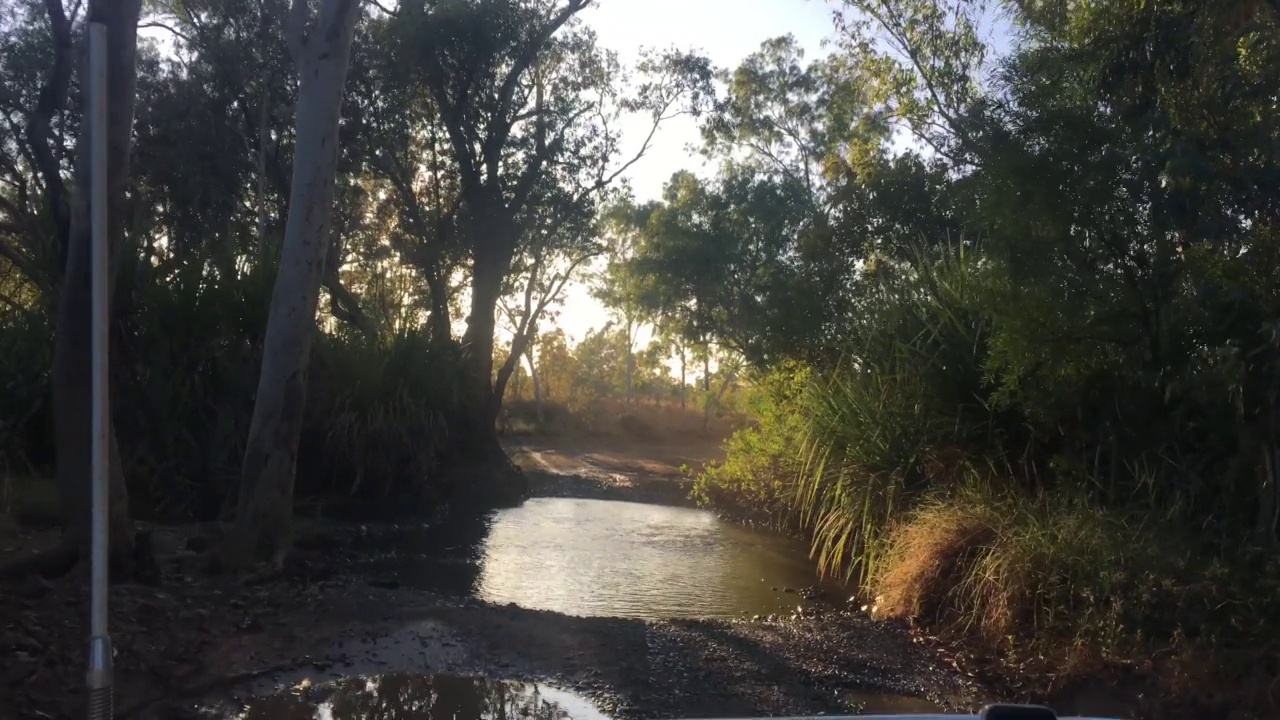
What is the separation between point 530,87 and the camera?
24.2 meters

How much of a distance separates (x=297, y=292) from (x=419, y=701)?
4.54 meters

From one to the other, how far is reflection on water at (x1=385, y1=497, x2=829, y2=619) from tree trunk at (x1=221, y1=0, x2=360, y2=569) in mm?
1874

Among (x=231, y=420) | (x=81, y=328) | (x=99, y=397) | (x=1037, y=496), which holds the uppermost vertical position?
(x=81, y=328)

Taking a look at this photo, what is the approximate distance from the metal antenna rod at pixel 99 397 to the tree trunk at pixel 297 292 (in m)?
5.25

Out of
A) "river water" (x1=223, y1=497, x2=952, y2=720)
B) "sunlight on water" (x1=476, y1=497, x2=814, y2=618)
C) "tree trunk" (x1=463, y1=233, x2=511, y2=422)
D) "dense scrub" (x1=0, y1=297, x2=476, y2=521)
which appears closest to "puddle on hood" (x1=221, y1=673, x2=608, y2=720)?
"river water" (x1=223, y1=497, x2=952, y2=720)

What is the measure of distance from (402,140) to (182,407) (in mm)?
10749

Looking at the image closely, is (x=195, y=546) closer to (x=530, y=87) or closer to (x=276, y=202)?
(x=276, y=202)

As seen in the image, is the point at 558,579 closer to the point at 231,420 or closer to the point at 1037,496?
the point at 1037,496

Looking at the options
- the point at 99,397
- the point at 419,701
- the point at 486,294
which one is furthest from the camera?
the point at 486,294

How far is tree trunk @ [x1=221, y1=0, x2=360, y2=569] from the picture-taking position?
9930mm

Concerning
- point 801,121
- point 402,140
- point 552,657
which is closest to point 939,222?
point 552,657

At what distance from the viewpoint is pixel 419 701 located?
6773mm

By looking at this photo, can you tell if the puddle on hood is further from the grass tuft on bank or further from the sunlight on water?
the grass tuft on bank

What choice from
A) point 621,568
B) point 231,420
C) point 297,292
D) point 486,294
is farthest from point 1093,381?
point 486,294
